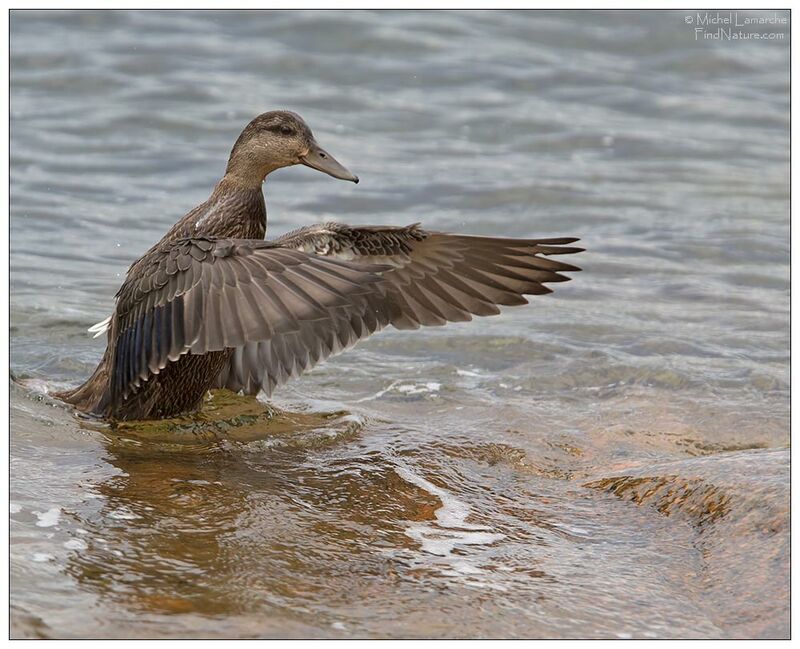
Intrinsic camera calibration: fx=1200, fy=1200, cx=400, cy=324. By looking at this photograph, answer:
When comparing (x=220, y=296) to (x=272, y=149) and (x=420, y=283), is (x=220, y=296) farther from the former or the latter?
(x=272, y=149)

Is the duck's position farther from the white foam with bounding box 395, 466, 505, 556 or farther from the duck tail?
the white foam with bounding box 395, 466, 505, 556

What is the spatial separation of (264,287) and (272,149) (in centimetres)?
168

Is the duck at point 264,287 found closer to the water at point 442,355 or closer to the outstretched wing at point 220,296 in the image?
the outstretched wing at point 220,296

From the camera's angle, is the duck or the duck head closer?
the duck

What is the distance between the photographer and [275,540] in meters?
4.39

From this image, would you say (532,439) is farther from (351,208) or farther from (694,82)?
(694,82)

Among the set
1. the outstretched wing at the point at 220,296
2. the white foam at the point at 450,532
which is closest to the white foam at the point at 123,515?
the outstretched wing at the point at 220,296

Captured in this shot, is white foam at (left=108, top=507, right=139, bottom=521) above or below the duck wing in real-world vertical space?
below

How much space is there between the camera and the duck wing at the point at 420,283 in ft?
20.0

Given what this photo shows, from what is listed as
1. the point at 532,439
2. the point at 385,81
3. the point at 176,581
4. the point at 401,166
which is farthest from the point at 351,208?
the point at 176,581

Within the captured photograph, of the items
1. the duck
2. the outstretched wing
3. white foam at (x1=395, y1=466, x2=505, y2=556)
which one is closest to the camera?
white foam at (x1=395, y1=466, x2=505, y2=556)

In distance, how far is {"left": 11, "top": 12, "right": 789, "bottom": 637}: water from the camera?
13.3ft

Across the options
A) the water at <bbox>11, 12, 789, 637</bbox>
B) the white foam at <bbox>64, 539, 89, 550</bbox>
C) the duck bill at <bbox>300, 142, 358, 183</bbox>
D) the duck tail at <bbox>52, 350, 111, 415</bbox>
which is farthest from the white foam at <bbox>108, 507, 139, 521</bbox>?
the duck bill at <bbox>300, 142, 358, 183</bbox>

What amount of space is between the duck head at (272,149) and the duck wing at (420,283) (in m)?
0.60
